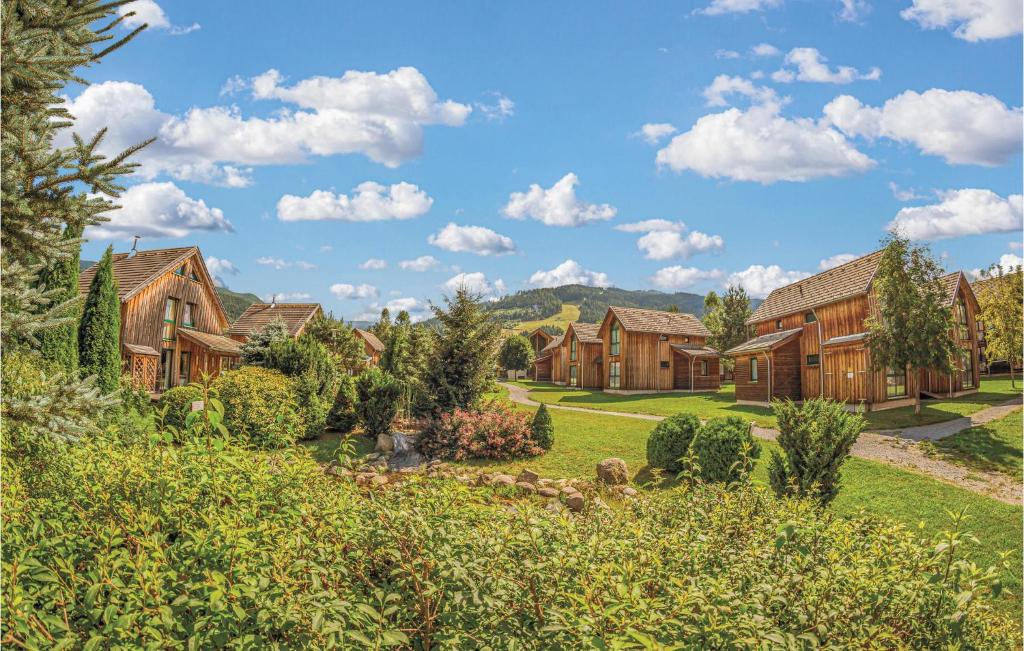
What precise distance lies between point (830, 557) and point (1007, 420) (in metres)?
22.3

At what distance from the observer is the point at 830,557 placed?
3.65 metres

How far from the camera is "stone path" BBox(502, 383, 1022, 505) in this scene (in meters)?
14.3

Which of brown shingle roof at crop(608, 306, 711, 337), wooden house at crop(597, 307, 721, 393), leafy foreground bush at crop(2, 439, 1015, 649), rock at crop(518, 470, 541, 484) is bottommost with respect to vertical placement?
rock at crop(518, 470, 541, 484)

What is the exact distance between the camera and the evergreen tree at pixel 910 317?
854 inches

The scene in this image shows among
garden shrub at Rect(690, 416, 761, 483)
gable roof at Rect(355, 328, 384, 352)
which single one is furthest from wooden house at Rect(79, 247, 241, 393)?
gable roof at Rect(355, 328, 384, 352)

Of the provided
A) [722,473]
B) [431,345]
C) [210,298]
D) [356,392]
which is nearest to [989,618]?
[722,473]

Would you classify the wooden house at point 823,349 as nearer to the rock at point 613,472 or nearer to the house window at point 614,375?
the house window at point 614,375

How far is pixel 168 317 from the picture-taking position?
3039cm

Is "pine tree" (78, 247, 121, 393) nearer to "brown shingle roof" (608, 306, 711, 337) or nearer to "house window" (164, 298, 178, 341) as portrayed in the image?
"house window" (164, 298, 178, 341)

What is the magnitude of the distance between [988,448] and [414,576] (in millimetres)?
20344

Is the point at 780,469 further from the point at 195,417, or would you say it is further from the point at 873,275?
the point at 873,275

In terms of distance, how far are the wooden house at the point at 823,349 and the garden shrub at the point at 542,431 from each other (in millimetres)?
13083

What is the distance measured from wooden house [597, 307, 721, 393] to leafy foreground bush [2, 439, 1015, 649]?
1402 inches

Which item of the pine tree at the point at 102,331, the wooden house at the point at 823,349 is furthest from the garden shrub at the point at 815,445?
the pine tree at the point at 102,331
